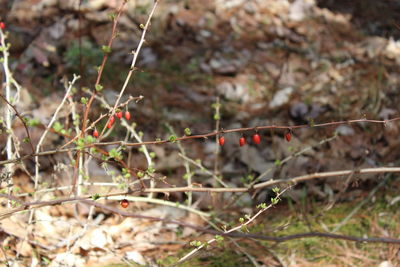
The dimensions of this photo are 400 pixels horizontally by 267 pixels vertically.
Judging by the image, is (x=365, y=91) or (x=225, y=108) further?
(x=365, y=91)

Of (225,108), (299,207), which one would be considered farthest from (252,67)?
(299,207)

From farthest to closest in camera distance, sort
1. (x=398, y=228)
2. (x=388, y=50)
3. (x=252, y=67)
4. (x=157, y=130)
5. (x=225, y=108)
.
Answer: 1. (x=388, y=50)
2. (x=252, y=67)
3. (x=225, y=108)
4. (x=157, y=130)
5. (x=398, y=228)

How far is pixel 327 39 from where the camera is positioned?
443 cm

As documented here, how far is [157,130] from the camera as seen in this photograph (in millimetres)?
3119

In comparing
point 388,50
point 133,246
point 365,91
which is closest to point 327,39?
point 388,50

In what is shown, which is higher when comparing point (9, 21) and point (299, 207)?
point (9, 21)

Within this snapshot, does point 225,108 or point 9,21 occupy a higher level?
point 9,21

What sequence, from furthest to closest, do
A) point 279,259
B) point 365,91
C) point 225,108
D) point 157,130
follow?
point 365,91, point 225,108, point 157,130, point 279,259

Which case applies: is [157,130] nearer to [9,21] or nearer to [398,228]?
[398,228]

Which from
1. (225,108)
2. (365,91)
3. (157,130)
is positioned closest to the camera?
(157,130)

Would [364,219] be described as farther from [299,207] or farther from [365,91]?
[365,91]

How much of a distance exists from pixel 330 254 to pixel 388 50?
2.72 meters

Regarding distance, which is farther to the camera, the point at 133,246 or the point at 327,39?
the point at 327,39

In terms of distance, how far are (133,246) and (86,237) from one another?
0.24m
